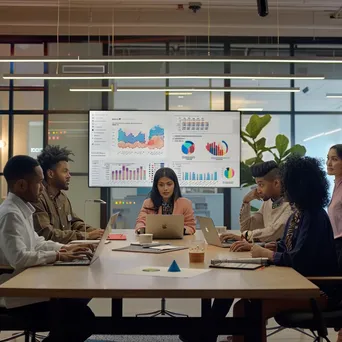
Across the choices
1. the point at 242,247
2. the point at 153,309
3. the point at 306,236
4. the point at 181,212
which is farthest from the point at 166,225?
the point at 306,236

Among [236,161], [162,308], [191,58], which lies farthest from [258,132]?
[162,308]

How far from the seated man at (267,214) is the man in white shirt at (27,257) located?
43.6 inches

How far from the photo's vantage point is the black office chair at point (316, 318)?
8.02 feet

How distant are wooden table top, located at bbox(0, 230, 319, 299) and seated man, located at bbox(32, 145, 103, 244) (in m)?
1.13

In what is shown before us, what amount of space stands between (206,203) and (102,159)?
1.76 meters

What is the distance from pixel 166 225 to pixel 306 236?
160cm

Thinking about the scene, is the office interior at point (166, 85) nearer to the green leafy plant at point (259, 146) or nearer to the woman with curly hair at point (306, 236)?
the green leafy plant at point (259, 146)

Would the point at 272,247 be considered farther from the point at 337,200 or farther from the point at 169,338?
the point at 169,338

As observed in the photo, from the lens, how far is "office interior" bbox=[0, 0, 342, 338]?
24.7ft

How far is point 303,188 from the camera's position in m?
2.73

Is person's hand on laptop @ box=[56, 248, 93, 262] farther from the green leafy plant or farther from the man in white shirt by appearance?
the green leafy plant

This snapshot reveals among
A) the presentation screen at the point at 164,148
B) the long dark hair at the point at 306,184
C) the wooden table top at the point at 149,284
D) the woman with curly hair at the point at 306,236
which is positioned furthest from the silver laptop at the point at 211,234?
the presentation screen at the point at 164,148

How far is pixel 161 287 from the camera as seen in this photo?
2.00 metres

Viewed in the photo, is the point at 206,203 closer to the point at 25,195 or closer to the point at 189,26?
the point at 189,26
